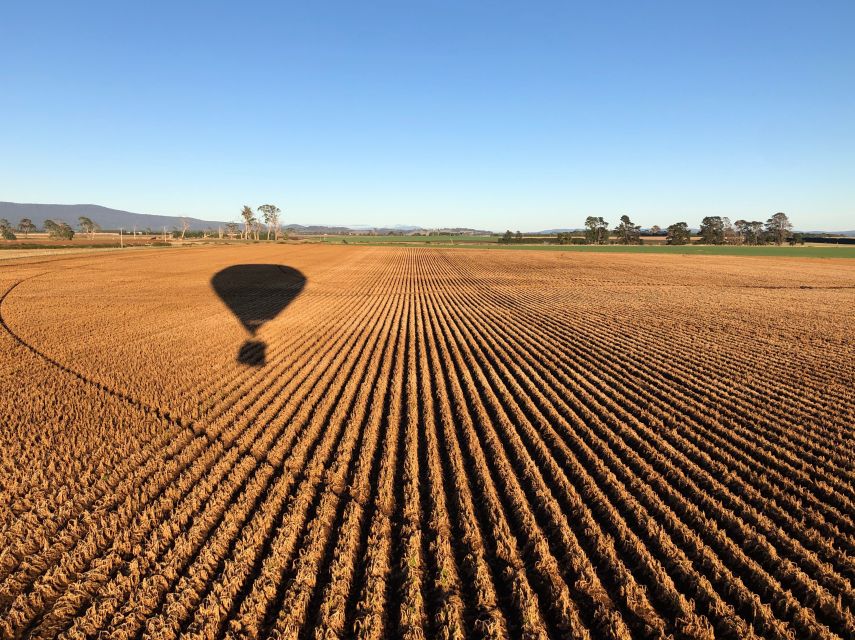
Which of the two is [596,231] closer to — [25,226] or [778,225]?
[778,225]

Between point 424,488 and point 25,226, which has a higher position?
point 25,226

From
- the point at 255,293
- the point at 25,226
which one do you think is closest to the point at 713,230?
the point at 255,293

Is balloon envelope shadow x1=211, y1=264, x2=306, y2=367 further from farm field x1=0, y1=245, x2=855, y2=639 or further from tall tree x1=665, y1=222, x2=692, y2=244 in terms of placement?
tall tree x1=665, y1=222, x2=692, y2=244

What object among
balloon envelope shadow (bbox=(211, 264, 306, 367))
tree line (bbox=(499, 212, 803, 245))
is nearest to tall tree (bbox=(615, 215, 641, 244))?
tree line (bbox=(499, 212, 803, 245))

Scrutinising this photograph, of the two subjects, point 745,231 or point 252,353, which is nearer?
point 252,353

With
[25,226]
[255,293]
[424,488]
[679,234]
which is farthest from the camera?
[25,226]

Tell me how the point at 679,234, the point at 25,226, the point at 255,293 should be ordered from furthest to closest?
the point at 25,226 → the point at 679,234 → the point at 255,293
